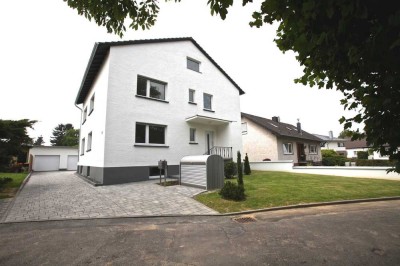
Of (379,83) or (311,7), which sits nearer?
(311,7)

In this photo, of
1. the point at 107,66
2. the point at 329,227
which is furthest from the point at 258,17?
the point at 107,66

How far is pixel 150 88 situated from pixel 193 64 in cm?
496

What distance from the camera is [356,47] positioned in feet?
8.71

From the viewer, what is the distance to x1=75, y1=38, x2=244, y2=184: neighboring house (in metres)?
12.7

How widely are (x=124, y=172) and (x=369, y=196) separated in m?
11.9

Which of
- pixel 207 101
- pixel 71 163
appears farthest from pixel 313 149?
pixel 71 163

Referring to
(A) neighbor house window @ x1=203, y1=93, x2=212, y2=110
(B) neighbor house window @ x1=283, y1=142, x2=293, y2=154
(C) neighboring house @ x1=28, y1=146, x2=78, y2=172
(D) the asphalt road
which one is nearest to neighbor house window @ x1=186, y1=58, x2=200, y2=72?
(A) neighbor house window @ x1=203, y1=93, x2=212, y2=110

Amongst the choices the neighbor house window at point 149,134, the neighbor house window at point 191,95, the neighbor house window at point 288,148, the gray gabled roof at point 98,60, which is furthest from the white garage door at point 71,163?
Result: the neighbor house window at point 288,148

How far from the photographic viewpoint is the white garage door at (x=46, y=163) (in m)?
29.2

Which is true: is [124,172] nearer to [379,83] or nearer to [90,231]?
[90,231]

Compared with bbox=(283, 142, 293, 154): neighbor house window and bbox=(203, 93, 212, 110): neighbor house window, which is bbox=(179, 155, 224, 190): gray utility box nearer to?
bbox=(203, 93, 212, 110): neighbor house window

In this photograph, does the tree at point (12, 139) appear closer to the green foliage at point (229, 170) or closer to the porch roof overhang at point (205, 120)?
the porch roof overhang at point (205, 120)

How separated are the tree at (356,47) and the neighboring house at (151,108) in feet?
35.8

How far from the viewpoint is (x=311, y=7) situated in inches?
97.3
